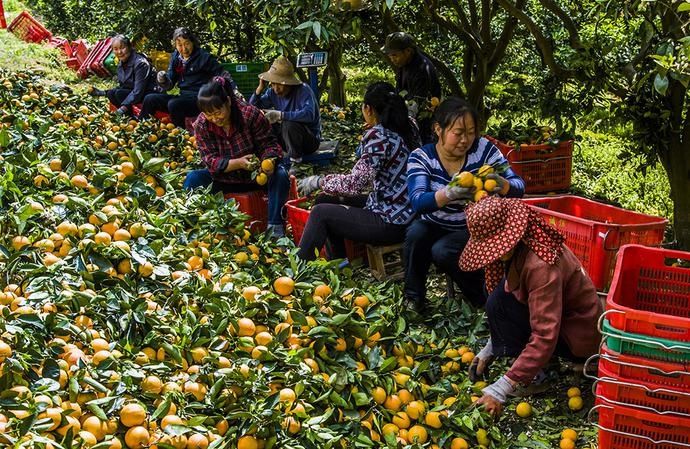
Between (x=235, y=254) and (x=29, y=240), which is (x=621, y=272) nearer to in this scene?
(x=235, y=254)

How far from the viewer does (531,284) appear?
295 cm

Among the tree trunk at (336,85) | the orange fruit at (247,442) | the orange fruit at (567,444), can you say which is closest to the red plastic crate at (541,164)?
the orange fruit at (567,444)

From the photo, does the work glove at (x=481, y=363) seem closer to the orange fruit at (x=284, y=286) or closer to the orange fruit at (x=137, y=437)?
the orange fruit at (x=284, y=286)

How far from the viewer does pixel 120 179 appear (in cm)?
400

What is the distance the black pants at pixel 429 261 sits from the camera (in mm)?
3891

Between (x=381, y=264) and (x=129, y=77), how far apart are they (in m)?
4.62

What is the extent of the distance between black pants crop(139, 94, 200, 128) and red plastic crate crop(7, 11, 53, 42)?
7348 mm

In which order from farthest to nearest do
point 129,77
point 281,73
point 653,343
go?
point 129,77
point 281,73
point 653,343

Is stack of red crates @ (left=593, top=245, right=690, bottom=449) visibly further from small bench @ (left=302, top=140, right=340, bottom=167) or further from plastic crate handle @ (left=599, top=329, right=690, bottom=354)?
small bench @ (left=302, top=140, right=340, bottom=167)

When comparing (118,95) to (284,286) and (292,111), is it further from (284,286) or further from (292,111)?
(284,286)

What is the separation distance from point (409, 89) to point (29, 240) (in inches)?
138

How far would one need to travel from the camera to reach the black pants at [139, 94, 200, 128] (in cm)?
726

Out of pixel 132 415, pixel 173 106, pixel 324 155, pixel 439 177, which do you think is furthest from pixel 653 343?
pixel 173 106

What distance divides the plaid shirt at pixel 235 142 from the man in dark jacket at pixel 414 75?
1326mm
